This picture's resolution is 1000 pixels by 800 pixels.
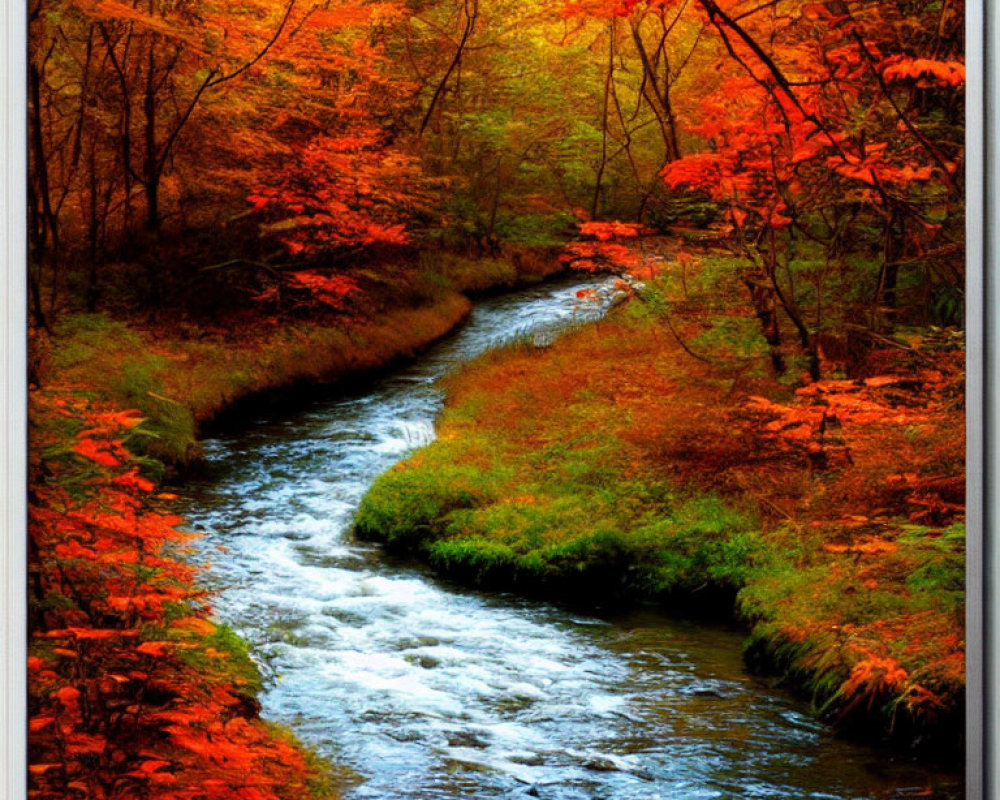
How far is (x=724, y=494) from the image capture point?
227 centimetres

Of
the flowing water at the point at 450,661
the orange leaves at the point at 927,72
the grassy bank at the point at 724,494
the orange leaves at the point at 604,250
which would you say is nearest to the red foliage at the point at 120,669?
the flowing water at the point at 450,661

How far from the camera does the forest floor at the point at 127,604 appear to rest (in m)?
1.80

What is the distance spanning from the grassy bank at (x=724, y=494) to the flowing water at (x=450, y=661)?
8 cm

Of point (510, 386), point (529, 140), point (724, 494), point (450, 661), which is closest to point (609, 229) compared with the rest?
point (529, 140)

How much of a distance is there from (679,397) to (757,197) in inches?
22.2

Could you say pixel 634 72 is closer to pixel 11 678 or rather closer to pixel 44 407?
pixel 44 407

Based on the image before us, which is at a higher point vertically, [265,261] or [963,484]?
[265,261]

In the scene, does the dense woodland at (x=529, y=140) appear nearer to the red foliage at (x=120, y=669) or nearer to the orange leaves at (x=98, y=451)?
the orange leaves at (x=98, y=451)

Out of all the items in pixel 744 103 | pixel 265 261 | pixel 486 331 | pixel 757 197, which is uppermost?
pixel 744 103

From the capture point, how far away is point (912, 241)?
2.14 metres

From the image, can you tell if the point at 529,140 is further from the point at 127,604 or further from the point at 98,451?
the point at 127,604

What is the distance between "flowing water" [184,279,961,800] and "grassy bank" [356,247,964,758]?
83 millimetres

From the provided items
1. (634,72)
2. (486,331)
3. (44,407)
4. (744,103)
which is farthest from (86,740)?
(744,103)

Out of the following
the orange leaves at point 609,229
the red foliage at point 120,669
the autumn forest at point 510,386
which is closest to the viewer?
the red foliage at point 120,669
